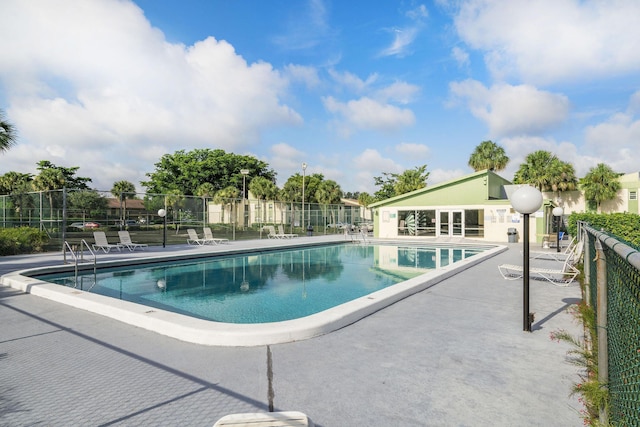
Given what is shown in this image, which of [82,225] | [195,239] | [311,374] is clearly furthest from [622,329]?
[82,225]

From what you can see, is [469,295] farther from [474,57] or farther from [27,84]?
[27,84]

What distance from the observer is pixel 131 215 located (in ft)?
61.9

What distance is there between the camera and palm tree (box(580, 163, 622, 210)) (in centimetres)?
3338

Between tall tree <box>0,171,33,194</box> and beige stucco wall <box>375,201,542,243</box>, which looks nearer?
beige stucco wall <box>375,201,542,243</box>

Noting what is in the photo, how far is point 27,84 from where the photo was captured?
13891mm

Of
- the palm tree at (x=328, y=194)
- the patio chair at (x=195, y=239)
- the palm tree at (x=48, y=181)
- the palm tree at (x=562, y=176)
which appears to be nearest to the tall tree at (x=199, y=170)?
the palm tree at (x=328, y=194)

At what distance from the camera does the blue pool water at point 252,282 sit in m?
7.34

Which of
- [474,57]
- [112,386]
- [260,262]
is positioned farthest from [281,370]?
[474,57]

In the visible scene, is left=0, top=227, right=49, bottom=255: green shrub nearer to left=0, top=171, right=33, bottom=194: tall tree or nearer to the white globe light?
the white globe light

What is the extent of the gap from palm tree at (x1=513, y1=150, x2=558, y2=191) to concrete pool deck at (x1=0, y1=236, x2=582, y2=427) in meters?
34.9

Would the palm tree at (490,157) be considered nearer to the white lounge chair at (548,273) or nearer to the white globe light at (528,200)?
the white lounge chair at (548,273)

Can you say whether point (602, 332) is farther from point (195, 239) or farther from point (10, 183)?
point (10, 183)

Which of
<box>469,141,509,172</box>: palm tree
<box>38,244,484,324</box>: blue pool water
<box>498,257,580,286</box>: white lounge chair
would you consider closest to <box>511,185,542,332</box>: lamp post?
<box>38,244,484,324</box>: blue pool water

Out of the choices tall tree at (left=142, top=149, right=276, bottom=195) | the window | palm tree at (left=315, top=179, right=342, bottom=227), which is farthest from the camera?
tall tree at (left=142, top=149, right=276, bottom=195)
